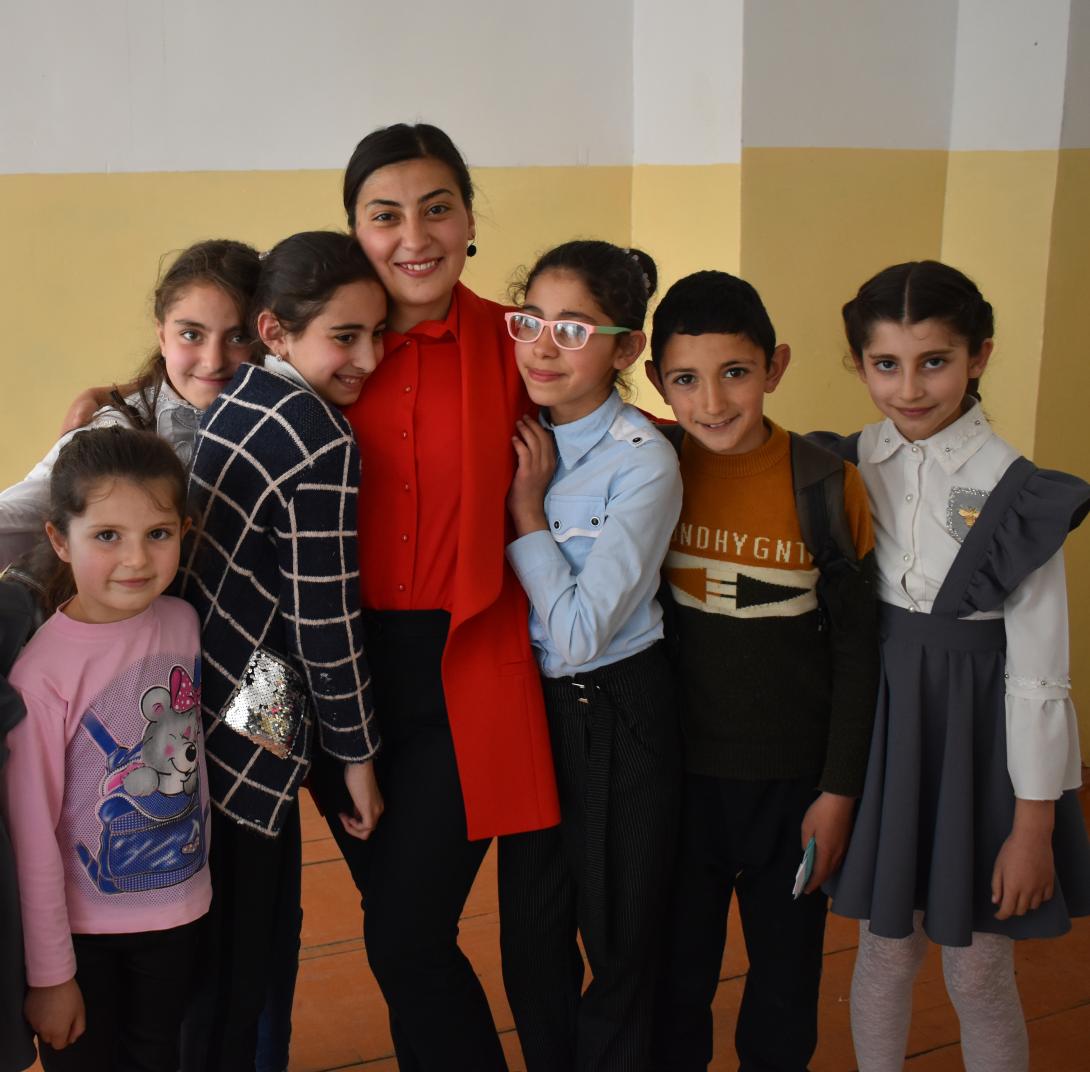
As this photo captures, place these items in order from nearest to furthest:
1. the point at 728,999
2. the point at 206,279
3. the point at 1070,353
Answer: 1. the point at 206,279
2. the point at 728,999
3. the point at 1070,353

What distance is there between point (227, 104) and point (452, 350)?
6.32 feet

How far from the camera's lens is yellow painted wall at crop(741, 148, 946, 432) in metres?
2.97

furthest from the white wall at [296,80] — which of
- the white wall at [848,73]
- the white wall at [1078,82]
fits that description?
the white wall at [1078,82]

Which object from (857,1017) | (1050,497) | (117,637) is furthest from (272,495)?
(857,1017)

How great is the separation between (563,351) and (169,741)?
714mm

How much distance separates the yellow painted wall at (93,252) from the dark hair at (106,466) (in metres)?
1.90

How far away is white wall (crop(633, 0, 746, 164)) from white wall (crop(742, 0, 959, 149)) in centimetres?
7

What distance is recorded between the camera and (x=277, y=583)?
1.48 m

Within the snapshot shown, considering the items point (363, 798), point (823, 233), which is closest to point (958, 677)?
point (363, 798)

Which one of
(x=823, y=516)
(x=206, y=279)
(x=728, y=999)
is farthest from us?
(x=728, y=999)

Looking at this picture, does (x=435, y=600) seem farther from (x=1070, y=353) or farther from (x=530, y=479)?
(x=1070, y=353)

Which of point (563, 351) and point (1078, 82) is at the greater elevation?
point (1078, 82)

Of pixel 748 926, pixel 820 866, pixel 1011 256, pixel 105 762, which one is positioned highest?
pixel 1011 256

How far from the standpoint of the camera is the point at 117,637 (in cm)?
138
